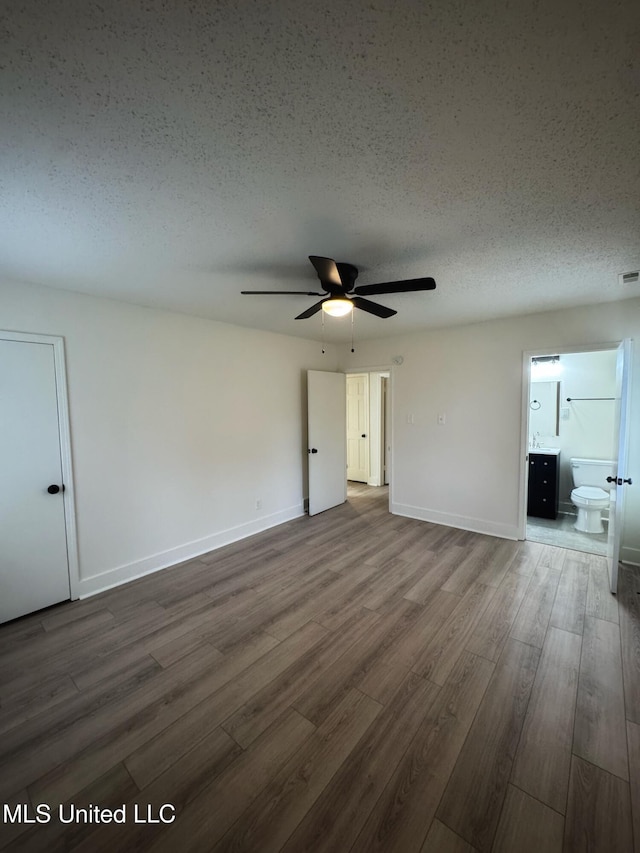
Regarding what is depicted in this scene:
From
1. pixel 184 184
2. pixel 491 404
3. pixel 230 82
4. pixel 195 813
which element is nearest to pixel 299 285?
pixel 184 184

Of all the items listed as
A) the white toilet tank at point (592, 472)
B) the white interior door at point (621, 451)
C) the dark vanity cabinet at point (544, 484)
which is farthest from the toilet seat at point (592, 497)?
the white interior door at point (621, 451)

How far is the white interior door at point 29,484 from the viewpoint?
2416 mm

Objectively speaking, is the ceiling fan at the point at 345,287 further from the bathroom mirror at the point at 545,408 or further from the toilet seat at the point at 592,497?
the bathroom mirror at the point at 545,408

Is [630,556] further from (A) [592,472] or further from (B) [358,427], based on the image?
(B) [358,427]

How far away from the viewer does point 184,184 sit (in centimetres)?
145

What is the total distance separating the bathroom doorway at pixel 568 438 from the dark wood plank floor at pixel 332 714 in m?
1.33

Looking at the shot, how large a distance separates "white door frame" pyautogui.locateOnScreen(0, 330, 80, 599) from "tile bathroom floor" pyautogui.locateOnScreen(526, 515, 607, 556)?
4502 millimetres

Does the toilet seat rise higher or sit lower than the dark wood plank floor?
higher

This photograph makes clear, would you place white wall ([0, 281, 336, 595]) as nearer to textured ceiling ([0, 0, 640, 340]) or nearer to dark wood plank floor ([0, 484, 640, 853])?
dark wood plank floor ([0, 484, 640, 853])

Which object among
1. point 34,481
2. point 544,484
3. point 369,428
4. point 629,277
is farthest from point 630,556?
point 34,481

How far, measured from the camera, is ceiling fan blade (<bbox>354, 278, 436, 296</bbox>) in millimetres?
2004

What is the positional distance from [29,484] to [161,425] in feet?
3.52

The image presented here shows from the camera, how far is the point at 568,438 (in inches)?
178

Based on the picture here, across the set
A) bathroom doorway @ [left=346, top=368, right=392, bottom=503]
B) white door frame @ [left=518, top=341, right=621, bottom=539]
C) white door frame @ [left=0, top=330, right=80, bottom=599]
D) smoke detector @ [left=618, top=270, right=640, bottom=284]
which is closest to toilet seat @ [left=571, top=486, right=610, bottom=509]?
white door frame @ [left=518, top=341, right=621, bottom=539]
